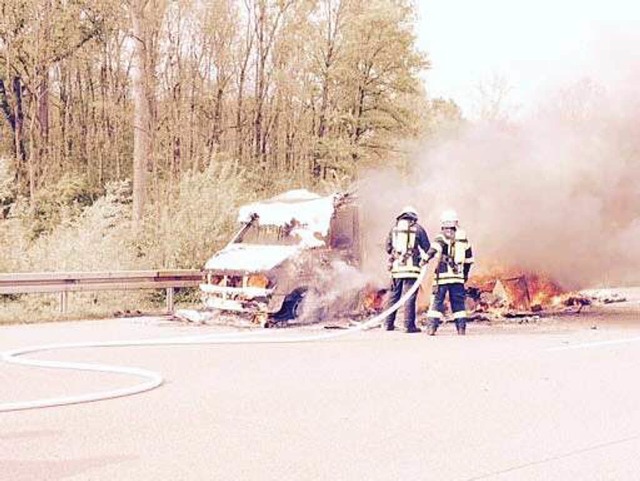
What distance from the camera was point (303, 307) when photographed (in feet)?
42.1

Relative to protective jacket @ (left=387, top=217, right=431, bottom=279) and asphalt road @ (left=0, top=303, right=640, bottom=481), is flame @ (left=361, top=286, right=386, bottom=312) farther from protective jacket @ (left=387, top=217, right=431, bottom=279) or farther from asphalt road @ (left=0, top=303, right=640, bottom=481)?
asphalt road @ (left=0, top=303, right=640, bottom=481)

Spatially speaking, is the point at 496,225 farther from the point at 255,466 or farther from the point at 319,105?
the point at 319,105

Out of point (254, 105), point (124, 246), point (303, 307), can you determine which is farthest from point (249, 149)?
point (303, 307)

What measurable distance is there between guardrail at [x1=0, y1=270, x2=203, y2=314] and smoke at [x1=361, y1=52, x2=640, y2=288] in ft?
12.6

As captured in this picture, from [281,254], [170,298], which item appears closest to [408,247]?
[281,254]

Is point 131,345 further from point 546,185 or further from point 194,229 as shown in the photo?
point 546,185

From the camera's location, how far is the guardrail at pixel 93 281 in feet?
44.0

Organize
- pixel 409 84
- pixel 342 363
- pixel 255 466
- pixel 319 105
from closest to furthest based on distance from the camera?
pixel 255 466
pixel 342 363
pixel 409 84
pixel 319 105

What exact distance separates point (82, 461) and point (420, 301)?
9806 mm

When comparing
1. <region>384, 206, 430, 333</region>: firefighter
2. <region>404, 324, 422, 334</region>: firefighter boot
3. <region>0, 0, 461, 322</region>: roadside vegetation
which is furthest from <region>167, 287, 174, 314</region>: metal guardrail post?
<region>0, 0, 461, 322</region>: roadside vegetation

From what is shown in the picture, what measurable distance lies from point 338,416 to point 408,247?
20.7ft

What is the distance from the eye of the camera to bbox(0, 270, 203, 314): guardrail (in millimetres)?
13422

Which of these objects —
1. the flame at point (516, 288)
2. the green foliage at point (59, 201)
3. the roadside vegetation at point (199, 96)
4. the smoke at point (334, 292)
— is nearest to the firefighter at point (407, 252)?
the smoke at point (334, 292)

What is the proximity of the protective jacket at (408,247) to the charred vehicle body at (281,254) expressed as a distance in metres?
1.19
